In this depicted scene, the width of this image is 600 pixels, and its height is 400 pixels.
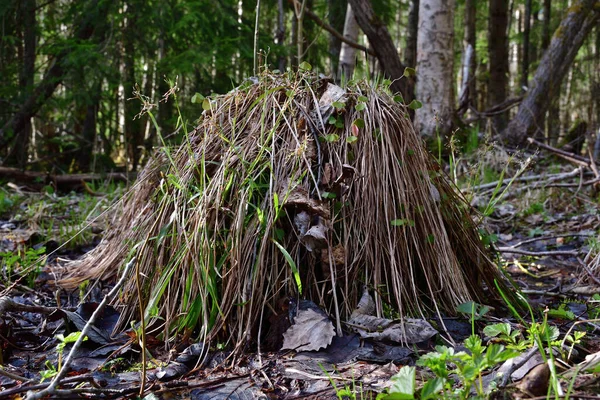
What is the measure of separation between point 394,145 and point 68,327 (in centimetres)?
156

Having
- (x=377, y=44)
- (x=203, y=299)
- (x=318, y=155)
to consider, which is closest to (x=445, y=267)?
(x=318, y=155)

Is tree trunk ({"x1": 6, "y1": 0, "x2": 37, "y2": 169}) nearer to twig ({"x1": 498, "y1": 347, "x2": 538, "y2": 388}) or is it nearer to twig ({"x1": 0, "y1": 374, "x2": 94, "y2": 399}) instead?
twig ({"x1": 0, "y1": 374, "x2": 94, "y2": 399})

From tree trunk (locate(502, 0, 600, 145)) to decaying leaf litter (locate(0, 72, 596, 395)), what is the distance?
5306 mm

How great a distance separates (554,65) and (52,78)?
677 centimetres

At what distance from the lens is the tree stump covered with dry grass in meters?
1.98

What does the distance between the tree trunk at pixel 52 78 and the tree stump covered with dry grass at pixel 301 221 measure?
5.50 metres

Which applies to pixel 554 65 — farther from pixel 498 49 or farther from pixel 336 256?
pixel 336 256

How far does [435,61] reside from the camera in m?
6.21

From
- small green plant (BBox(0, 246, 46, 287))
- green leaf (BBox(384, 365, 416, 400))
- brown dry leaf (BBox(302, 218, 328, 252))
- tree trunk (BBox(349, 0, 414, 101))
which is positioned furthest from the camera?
tree trunk (BBox(349, 0, 414, 101))

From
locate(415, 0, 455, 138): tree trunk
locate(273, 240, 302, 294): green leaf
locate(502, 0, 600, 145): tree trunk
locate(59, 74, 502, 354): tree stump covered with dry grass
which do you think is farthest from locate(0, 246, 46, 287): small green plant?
locate(502, 0, 600, 145): tree trunk

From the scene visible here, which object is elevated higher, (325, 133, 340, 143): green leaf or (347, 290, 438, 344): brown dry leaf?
(325, 133, 340, 143): green leaf

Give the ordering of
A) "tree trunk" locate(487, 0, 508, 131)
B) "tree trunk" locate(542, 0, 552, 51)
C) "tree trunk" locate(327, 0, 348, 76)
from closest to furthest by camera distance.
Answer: "tree trunk" locate(327, 0, 348, 76)
"tree trunk" locate(487, 0, 508, 131)
"tree trunk" locate(542, 0, 552, 51)

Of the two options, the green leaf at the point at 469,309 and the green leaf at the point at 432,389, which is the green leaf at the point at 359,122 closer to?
the green leaf at the point at 469,309

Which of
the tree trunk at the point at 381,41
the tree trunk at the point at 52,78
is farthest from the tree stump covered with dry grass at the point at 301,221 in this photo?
the tree trunk at the point at 52,78
